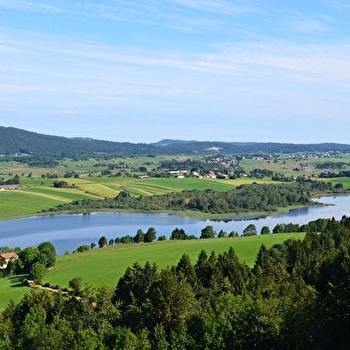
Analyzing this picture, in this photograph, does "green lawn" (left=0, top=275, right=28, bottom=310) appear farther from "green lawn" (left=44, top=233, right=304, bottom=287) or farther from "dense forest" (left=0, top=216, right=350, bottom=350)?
"dense forest" (left=0, top=216, right=350, bottom=350)

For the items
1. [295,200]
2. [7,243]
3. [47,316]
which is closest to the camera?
[47,316]

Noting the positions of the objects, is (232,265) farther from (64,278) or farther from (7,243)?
(7,243)

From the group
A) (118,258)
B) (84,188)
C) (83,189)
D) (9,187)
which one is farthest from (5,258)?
(9,187)

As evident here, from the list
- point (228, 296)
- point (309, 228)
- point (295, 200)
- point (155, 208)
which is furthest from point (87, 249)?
point (295, 200)

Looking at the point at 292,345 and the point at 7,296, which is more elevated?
the point at 292,345

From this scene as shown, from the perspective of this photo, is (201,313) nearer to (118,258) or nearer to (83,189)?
(118,258)

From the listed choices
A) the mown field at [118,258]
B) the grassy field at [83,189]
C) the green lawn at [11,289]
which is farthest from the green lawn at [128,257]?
the grassy field at [83,189]

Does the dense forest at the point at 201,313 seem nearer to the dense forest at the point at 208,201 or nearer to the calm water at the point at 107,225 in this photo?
the calm water at the point at 107,225
